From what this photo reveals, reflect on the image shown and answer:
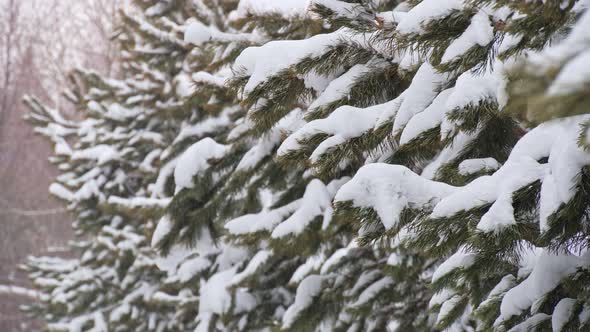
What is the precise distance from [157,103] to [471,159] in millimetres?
5118

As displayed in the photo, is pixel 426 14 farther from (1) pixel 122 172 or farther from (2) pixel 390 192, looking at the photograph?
(1) pixel 122 172

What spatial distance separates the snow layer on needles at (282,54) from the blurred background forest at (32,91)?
54.2 feet

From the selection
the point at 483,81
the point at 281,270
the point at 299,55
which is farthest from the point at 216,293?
the point at 483,81

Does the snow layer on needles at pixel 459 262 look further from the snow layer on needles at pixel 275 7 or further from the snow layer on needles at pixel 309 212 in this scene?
the snow layer on needles at pixel 275 7

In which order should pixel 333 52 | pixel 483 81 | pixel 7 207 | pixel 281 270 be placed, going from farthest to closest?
pixel 7 207 → pixel 281 270 → pixel 333 52 → pixel 483 81

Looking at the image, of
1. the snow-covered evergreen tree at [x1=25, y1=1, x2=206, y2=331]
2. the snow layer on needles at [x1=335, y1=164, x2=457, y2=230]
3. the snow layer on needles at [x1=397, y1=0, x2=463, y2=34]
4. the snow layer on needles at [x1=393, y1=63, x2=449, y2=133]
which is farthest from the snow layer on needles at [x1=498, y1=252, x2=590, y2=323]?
the snow-covered evergreen tree at [x1=25, y1=1, x2=206, y2=331]

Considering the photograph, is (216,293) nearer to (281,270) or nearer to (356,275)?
(281,270)

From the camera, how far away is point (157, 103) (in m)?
Answer: 6.26

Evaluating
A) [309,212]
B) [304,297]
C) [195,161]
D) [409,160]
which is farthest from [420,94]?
[304,297]

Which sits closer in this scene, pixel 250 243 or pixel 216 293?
pixel 250 243

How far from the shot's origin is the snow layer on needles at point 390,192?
4.85ft

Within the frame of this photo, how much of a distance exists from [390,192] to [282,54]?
59 cm

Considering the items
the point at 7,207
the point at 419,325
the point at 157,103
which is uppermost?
the point at 7,207

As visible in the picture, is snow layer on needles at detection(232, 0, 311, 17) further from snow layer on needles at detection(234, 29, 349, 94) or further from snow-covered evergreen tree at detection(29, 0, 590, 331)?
snow layer on needles at detection(234, 29, 349, 94)
